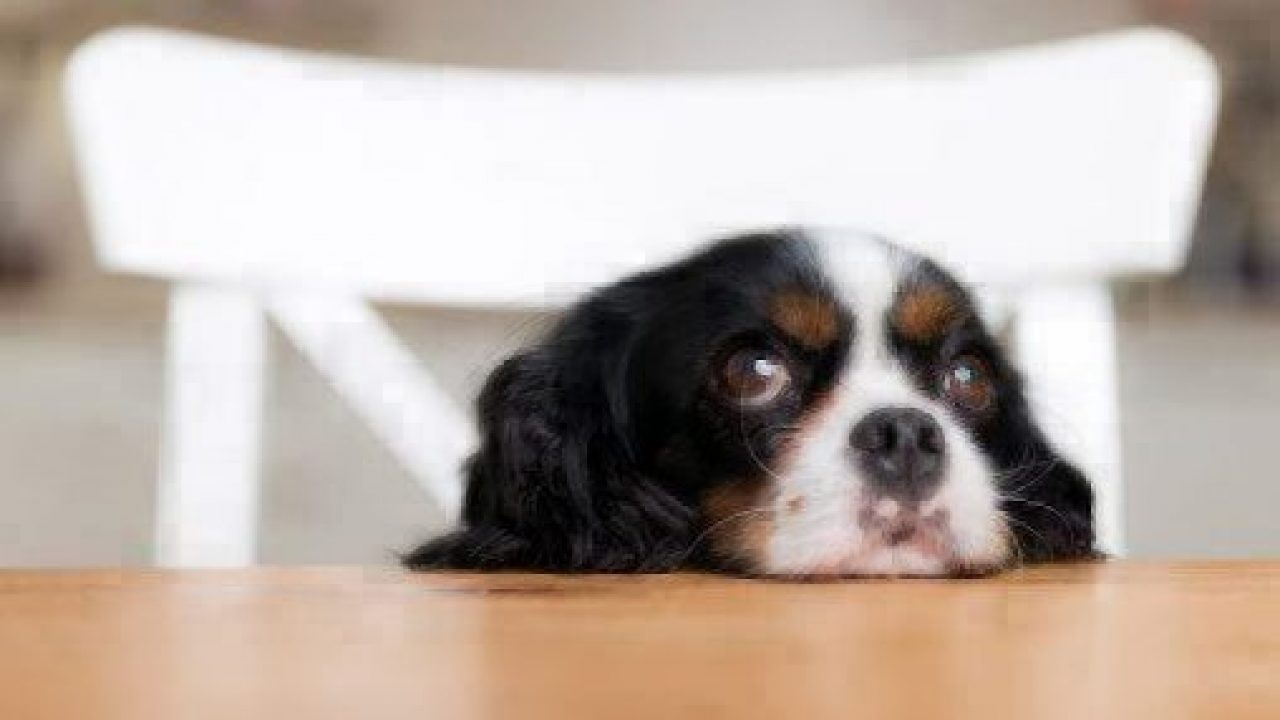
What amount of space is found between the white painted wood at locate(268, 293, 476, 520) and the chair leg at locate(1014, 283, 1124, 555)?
1.67 feet

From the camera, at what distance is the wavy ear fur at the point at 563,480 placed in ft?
3.34

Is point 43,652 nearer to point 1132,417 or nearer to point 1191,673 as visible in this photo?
point 1191,673

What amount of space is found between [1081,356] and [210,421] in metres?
0.77

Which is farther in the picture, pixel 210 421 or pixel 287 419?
pixel 287 419

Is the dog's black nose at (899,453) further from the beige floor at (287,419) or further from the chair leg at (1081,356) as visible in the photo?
the beige floor at (287,419)

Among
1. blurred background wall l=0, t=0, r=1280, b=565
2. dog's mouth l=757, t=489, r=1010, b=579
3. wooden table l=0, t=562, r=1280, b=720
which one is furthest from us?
blurred background wall l=0, t=0, r=1280, b=565

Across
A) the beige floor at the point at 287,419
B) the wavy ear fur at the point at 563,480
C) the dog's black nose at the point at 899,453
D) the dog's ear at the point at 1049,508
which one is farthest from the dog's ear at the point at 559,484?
the beige floor at the point at 287,419

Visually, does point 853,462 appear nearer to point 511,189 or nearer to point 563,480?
point 563,480

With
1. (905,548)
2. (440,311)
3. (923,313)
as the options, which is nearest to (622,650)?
(905,548)

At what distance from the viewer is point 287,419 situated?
244cm

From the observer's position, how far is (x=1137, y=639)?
527 millimetres

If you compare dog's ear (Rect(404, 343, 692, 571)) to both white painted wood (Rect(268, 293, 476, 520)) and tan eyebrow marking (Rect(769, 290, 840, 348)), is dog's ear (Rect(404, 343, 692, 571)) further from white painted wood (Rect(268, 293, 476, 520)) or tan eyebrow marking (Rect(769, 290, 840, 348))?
white painted wood (Rect(268, 293, 476, 520))

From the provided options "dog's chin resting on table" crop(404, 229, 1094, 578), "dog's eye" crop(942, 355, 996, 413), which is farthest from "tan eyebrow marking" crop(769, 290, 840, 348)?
"dog's eye" crop(942, 355, 996, 413)

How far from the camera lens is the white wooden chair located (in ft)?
5.25
